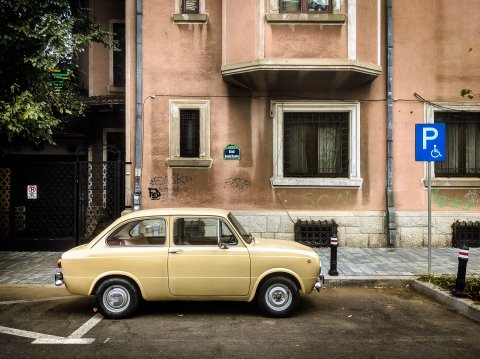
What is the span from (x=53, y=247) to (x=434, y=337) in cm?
964

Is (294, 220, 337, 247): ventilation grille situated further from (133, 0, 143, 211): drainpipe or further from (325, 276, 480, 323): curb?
(133, 0, 143, 211): drainpipe

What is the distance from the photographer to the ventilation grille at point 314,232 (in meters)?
12.4

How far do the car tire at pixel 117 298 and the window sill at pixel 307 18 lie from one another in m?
7.86

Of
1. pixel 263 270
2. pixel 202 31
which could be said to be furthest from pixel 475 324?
pixel 202 31

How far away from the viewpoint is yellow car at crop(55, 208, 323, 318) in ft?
21.8

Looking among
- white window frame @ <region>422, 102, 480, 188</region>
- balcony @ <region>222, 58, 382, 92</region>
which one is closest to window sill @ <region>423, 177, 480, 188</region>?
white window frame @ <region>422, 102, 480, 188</region>

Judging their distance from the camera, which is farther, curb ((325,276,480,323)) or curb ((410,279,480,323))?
curb ((325,276,480,323))

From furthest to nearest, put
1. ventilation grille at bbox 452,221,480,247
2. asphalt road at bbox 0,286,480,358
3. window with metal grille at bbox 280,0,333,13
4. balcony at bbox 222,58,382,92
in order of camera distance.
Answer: ventilation grille at bbox 452,221,480,247
window with metal grille at bbox 280,0,333,13
balcony at bbox 222,58,382,92
asphalt road at bbox 0,286,480,358

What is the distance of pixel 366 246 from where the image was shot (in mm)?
12453

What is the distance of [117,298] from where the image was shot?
263 inches

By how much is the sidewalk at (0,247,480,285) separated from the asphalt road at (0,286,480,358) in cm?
124

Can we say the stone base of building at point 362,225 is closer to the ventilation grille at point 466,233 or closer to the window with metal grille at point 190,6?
the ventilation grille at point 466,233

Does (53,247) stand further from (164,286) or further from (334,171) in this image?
(334,171)

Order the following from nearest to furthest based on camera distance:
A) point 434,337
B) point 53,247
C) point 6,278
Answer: point 434,337 < point 6,278 < point 53,247
